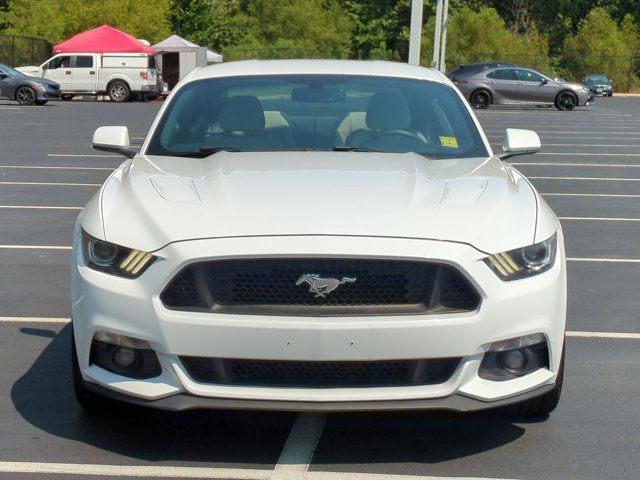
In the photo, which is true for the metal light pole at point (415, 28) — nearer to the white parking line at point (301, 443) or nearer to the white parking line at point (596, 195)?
the white parking line at point (596, 195)

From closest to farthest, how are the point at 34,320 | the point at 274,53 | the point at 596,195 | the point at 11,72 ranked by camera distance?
the point at 34,320 < the point at 596,195 < the point at 11,72 < the point at 274,53

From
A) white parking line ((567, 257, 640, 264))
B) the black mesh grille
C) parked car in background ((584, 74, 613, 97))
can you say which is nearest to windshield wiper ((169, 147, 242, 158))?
the black mesh grille

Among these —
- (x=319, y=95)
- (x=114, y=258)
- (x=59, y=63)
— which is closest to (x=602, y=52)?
(x=59, y=63)

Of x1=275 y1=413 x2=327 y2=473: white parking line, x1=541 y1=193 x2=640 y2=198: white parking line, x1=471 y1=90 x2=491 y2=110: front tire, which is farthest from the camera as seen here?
x1=471 y1=90 x2=491 y2=110: front tire

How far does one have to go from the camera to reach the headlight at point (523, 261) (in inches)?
181

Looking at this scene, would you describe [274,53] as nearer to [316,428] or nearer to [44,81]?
[44,81]

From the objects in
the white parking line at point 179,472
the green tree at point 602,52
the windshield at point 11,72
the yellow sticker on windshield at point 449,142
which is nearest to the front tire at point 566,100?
the windshield at point 11,72

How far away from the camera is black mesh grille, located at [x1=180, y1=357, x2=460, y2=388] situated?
4.53 metres

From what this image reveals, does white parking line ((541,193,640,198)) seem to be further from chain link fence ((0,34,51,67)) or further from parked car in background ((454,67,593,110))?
chain link fence ((0,34,51,67))

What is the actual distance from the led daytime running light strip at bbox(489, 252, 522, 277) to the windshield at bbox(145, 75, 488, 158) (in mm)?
1450

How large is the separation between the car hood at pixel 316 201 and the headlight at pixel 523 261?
3 cm

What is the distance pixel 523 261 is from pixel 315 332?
2.76ft

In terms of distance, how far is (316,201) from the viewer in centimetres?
479

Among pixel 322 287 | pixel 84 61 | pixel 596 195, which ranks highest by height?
pixel 322 287
